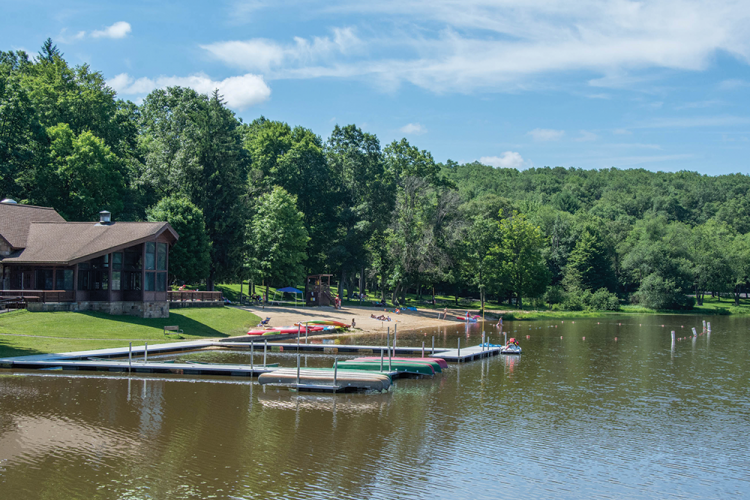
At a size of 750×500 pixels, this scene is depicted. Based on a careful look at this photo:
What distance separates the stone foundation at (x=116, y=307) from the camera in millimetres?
42344

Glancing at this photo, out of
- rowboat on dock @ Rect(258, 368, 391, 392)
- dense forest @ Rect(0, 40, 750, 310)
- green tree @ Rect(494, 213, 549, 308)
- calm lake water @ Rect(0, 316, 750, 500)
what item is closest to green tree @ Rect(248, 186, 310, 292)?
dense forest @ Rect(0, 40, 750, 310)

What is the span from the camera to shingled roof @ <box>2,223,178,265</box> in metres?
43.7

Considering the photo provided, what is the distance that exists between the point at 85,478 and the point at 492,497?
10633 millimetres

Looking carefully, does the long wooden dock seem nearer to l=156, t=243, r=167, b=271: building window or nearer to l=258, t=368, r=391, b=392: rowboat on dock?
l=258, t=368, r=391, b=392: rowboat on dock

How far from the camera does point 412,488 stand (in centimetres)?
1711

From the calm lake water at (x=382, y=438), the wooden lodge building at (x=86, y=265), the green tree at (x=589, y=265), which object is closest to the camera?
the calm lake water at (x=382, y=438)

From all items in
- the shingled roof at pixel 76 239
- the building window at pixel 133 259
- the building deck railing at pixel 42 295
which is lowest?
the building deck railing at pixel 42 295

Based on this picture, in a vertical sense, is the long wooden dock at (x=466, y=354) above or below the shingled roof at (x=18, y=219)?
below

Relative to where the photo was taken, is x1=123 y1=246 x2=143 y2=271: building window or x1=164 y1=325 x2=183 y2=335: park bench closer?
x1=164 y1=325 x2=183 y2=335: park bench

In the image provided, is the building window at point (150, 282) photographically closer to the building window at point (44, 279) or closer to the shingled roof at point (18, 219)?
the building window at point (44, 279)

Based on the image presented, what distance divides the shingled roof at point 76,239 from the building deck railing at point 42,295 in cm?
204

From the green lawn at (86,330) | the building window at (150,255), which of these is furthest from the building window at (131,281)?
the green lawn at (86,330)

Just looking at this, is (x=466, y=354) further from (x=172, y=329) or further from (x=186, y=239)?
(x=186, y=239)

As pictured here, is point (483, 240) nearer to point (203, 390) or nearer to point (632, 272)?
point (632, 272)
